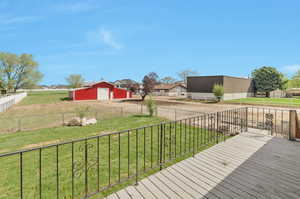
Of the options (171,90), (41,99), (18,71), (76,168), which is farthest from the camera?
(171,90)

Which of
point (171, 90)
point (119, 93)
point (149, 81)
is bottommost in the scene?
point (119, 93)

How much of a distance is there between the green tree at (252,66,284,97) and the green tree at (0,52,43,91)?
57388mm

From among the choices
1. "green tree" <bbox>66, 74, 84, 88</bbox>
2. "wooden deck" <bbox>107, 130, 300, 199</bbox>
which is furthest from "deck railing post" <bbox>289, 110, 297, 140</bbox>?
"green tree" <bbox>66, 74, 84, 88</bbox>

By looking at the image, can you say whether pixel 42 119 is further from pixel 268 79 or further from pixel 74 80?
pixel 74 80

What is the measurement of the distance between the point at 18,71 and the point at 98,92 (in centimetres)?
2428

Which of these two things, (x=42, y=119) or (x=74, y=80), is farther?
(x=74, y=80)

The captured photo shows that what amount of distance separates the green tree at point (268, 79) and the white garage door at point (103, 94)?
37.2 m

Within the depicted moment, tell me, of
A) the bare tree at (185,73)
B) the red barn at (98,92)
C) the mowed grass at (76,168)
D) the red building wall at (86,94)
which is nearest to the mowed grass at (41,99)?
the red building wall at (86,94)

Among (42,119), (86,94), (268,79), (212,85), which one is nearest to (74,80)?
(86,94)

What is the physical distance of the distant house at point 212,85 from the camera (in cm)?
2720

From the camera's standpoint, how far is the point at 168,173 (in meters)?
2.97

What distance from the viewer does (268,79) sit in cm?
3434

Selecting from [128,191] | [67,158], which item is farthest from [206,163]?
[67,158]

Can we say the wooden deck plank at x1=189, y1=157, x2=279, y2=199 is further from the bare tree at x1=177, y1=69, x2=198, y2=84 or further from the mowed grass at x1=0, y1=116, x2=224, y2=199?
the bare tree at x1=177, y1=69, x2=198, y2=84
